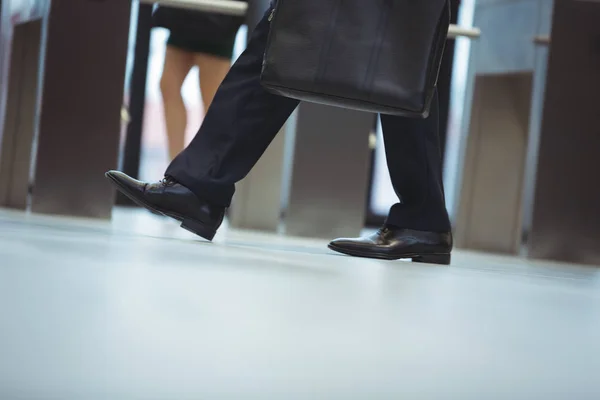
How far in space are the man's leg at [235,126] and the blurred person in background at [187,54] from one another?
5.07 feet

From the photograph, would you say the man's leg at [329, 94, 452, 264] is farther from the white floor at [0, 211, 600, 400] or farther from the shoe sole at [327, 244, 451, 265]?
the white floor at [0, 211, 600, 400]

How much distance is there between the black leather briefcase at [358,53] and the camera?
4.70ft

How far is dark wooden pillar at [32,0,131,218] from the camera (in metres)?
2.61

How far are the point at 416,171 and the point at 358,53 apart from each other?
1.15ft

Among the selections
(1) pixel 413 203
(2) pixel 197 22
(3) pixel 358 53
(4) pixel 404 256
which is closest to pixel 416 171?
(1) pixel 413 203

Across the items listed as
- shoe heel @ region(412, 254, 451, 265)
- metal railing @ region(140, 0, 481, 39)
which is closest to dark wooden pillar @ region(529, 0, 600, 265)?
metal railing @ region(140, 0, 481, 39)

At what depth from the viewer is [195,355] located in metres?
0.62

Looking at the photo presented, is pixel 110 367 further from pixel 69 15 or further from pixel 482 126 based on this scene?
pixel 482 126

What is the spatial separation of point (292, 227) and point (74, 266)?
2.02 meters

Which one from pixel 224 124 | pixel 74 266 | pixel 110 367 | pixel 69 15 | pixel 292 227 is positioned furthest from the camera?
pixel 292 227

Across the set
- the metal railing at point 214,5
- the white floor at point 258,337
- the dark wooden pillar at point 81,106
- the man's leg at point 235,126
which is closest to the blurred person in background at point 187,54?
the metal railing at point 214,5

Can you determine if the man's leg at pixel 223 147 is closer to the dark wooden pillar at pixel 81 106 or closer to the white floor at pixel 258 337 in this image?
the white floor at pixel 258 337

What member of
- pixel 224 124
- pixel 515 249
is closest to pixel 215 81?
pixel 515 249

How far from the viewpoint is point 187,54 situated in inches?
129
